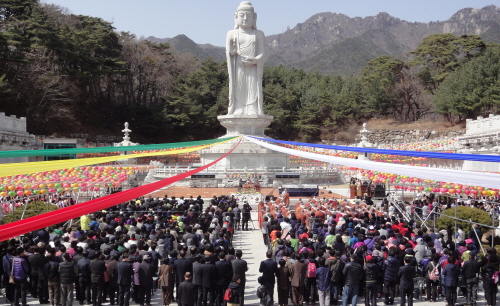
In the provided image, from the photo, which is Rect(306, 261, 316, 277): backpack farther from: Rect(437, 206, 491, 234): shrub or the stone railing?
the stone railing

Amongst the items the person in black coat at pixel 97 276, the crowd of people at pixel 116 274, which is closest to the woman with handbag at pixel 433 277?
the crowd of people at pixel 116 274

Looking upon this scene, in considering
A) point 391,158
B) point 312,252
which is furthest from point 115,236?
point 391,158

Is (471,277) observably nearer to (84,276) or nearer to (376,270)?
(376,270)

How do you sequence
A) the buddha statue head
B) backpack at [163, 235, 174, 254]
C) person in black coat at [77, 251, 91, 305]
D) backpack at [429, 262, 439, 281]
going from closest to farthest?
person in black coat at [77, 251, 91, 305] → backpack at [429, 262, 439, 281] → backpack at [163, 235, 174, 254] → the buddha statue head

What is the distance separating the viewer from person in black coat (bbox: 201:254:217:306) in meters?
9.28

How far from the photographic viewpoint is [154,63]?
56938mm

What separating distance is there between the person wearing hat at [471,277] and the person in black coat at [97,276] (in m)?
7.11

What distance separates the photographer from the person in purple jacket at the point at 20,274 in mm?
9516

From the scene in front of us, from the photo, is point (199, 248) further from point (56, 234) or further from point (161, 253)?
point (56, 234)

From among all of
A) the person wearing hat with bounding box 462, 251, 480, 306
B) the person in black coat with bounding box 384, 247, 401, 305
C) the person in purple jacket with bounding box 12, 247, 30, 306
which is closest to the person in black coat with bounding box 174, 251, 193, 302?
the person in purple jacket with bounding box 12, 247, 30, 306

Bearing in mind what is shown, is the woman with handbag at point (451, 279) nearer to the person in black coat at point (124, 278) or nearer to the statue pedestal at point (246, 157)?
the person in black coat at point (124, 278)

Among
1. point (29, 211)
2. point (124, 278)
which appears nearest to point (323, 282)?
point (124, 278)

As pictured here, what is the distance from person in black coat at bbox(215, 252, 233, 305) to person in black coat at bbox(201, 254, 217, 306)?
0.28ft

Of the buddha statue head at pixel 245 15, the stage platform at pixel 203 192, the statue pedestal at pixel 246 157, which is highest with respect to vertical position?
the buddha statue head at pixel 245 15
